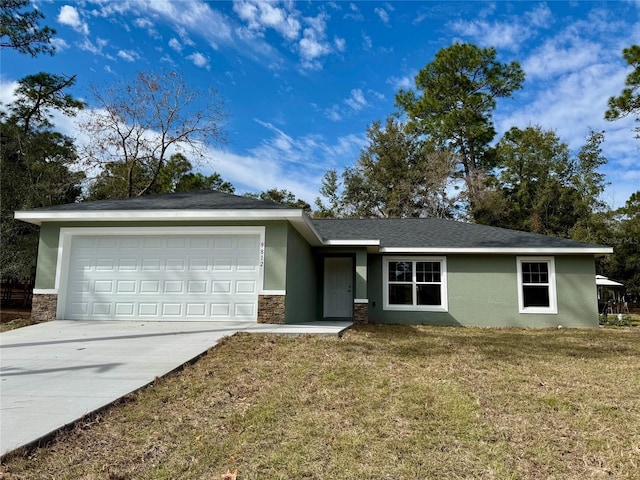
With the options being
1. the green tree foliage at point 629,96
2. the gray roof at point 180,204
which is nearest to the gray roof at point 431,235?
the gray roof at point 180,204

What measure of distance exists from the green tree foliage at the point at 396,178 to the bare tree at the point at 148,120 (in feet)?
39.9

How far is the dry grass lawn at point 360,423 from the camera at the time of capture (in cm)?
281

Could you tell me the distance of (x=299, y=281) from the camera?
1055cm

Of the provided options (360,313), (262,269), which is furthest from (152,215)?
(360,313)

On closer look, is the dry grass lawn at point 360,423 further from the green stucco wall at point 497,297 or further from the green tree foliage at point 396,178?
the green tree foliage at point 396,178

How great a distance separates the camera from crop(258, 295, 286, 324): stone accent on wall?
884 centimetres

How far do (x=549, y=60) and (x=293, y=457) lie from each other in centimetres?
1732

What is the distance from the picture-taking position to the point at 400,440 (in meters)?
3.22

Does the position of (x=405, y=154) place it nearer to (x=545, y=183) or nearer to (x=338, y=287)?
(x=545, y=183)

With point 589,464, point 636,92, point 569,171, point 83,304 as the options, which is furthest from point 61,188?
point 569,171

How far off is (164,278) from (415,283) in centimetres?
717

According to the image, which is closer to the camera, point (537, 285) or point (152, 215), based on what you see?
point (152, 215)

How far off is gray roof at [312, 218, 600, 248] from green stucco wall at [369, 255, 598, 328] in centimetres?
46

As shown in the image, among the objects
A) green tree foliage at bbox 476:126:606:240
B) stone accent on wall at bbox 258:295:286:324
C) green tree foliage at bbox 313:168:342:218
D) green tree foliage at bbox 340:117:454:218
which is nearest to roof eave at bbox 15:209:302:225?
stone accent on wall at bbox 258:295:286:324
